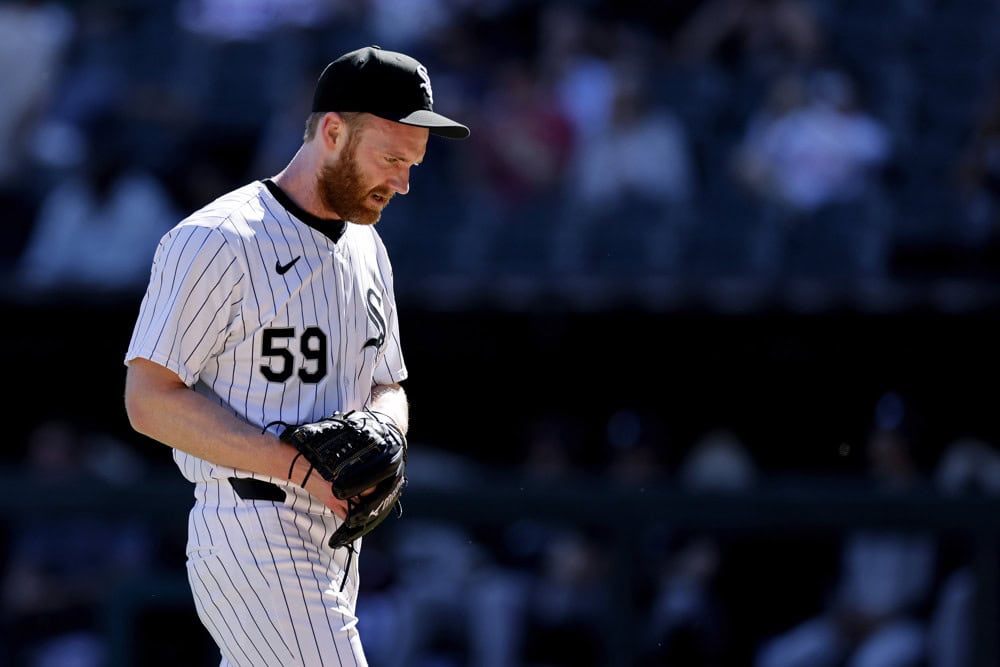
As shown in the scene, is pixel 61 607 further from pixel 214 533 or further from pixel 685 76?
pixel 685 76

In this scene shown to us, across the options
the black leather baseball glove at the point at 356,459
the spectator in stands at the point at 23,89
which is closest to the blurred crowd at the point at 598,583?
the black leather baseball glove at the point at 356,459

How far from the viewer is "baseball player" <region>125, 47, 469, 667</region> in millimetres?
2730

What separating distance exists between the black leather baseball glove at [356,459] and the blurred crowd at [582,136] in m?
4.16

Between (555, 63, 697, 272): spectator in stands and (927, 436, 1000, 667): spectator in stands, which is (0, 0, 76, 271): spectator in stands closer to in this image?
(555, 63, 697, 272): spectator in stands

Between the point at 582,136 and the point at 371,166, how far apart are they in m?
5.10

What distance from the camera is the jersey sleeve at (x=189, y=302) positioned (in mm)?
2725

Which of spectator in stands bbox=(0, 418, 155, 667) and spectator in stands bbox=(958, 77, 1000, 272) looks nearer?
spectator in stands bbox=(0, 418, 155, 667)

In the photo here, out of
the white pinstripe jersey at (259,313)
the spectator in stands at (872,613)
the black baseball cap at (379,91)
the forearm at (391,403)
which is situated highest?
the black baseball cap at (379,91)

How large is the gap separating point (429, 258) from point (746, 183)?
1.62m

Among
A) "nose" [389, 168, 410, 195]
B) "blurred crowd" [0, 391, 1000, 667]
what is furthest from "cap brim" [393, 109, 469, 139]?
"blurred crowd" [0, 391, 1000, 667]

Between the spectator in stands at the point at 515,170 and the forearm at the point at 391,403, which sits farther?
the spectator in stands at the point at 515,170

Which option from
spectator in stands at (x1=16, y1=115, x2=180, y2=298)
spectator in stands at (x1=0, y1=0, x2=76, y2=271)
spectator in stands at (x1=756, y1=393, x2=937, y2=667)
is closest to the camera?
spectator in stands at (x1=756, y1=393, x2=937, y2=667)

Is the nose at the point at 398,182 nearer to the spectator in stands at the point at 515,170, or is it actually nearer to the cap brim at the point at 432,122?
the cap brim at the point at 432,122

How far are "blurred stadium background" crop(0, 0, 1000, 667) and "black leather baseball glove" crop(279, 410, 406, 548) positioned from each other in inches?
76.3
